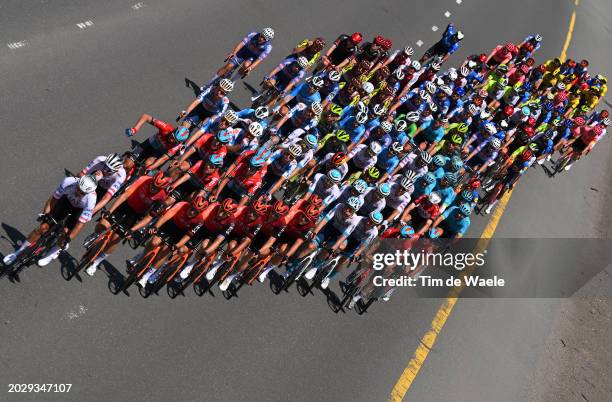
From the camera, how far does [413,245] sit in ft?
45.1

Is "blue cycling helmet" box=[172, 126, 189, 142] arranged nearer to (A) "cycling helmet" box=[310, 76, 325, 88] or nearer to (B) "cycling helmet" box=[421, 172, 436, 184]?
(A) "cycling helmet" box=[310, 76, 325, 88]

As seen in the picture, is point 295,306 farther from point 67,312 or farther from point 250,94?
point 250,94

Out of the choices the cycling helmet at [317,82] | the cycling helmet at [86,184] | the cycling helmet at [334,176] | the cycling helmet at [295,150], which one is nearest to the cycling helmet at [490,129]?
the cycling helmet at [317,82]

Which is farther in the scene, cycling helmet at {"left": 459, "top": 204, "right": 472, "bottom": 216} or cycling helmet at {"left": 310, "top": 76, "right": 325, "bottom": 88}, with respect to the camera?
cycling helmet at {"left": 310, "top": 76, "right": 325, "bottom": 88}

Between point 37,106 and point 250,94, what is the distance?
232 inches

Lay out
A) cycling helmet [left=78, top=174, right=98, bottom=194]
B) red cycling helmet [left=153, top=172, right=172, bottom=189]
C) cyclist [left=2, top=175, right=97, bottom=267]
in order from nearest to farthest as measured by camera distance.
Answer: cycling helmet [left=78, top=174, right=98, bottom=194] < cyclist [left=2, top=175, right=97, bottom=267] < red cycling helmet [left=153, top=172, right=172, bottom=189]

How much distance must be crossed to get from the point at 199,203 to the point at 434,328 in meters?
6.77

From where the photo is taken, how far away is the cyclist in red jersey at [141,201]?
35.0ft

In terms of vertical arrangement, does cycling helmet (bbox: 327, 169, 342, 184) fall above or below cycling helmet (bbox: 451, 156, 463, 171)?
below

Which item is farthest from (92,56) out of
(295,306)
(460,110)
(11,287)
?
(460,110)

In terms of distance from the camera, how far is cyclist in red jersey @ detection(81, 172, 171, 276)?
1066 centimetres

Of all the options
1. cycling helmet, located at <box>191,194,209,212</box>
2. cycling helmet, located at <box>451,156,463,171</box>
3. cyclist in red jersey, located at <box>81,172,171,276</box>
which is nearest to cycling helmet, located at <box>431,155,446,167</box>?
cycling helmet, located at <box>451,156,463,171</box>

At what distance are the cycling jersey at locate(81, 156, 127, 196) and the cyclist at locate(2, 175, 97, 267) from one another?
26.4 inches

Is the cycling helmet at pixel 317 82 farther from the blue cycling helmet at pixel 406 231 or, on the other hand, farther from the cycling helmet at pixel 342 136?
the blue cycling helmet at pixel 406 231
